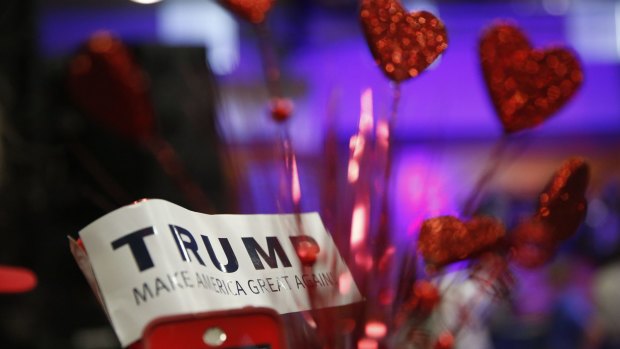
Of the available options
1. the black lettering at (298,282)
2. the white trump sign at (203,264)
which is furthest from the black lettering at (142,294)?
the black lettering at (298,282)

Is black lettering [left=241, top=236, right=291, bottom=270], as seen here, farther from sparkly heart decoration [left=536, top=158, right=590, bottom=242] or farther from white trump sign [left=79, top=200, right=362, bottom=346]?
sparkly heart decoration [left=536, top=158, right=590, bottom=242]

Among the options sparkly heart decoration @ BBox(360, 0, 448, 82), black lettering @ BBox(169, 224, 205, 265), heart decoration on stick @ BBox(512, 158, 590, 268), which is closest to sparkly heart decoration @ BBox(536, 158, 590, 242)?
heart decoration on stick @ BBox(512, 158, 590, 268)

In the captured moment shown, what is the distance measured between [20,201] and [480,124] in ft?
8.17

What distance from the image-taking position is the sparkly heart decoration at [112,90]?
667 mm

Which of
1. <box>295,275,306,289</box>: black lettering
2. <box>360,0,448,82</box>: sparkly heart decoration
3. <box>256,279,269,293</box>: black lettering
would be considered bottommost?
<box>295,275,306,289</box>: black lettering

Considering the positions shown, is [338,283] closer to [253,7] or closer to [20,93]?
[253,7]

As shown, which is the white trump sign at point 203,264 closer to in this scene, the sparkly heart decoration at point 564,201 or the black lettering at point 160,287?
the black lettering at point 160,287

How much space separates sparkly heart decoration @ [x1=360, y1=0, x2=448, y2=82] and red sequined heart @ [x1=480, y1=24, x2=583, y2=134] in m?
0.05

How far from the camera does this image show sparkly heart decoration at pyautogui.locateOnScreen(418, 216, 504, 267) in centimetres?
51

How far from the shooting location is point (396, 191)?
646 millimetres

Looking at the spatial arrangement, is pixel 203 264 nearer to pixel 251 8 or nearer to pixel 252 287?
pixel 252 287

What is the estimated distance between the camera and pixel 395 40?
0.55 meters

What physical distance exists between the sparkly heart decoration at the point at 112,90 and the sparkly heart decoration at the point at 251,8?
14 centimetres

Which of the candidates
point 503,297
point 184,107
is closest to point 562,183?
point 503,297
